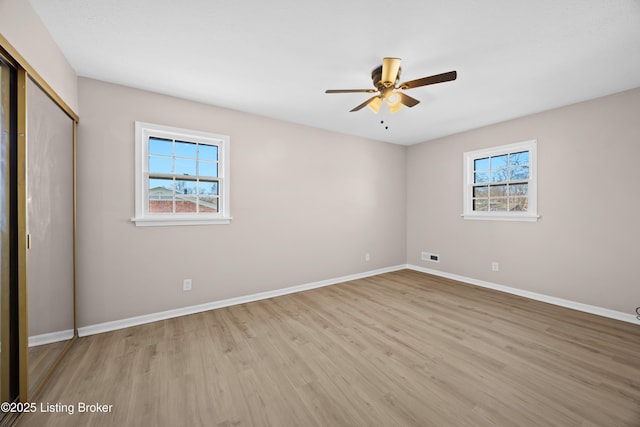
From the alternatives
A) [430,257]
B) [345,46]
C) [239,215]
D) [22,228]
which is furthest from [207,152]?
[430,257]

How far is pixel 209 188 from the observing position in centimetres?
329

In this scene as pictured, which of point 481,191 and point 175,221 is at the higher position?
point 481,191

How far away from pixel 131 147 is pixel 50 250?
1.26 meters

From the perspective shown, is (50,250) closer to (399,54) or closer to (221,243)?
(221,243)

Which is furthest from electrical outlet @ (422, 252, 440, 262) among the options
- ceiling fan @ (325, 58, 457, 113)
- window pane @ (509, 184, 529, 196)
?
ceiling fan @ (325, 58, 457, 113)

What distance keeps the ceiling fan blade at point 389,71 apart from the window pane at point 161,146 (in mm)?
2555

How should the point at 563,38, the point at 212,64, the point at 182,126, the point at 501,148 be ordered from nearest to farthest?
the point at 563,38 < the point at 212,64 < the point at 182,126 < the point at 501,148

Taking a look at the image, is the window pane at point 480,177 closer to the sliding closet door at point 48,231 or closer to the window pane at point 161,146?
the window pane at point 161,146

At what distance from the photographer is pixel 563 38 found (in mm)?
1949

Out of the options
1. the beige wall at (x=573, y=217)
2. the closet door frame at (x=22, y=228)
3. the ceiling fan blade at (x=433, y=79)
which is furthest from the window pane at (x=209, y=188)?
the beige wall at (x=573, y=217)

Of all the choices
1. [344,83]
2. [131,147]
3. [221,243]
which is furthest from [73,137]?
→ [344,83]

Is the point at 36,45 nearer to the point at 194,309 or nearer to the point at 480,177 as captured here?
the point at 194,309

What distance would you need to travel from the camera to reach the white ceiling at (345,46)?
170cm

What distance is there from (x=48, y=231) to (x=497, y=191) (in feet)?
18.0
